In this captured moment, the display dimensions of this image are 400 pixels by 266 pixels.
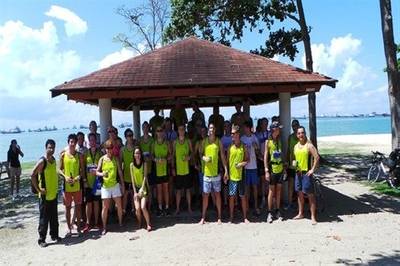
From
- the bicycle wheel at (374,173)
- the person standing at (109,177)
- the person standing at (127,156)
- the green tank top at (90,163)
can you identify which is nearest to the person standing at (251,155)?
the person standing at (127,156)

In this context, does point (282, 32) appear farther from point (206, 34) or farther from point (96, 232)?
point (96, 232)

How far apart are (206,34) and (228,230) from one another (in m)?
14.8

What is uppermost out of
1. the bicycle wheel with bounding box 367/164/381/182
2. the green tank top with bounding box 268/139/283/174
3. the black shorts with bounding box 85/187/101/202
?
the green tank top with bounding box 268/139/283/174

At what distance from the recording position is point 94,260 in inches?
282

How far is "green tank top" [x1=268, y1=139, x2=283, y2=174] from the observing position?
934 centimetres

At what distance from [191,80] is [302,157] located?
2.91 metres

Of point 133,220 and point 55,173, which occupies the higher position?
point 55,173

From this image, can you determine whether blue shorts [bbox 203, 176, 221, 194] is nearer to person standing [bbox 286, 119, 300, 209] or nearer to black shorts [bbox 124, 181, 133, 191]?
black shorts [bbox 124, 181, 133, 191]

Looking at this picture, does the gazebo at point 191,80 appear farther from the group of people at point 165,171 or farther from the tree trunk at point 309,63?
the tree trunk at point 309,63

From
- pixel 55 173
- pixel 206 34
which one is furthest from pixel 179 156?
pixel 206 34

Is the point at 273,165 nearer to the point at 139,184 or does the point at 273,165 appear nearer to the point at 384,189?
the point at 139,184

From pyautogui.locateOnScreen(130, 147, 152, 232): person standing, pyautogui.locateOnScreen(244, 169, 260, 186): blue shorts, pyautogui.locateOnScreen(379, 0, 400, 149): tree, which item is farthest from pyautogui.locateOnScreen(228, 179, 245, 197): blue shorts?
pyautogui.locateOnScreen(379, 0, 400, 149): tree

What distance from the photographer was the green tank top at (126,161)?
9242mm

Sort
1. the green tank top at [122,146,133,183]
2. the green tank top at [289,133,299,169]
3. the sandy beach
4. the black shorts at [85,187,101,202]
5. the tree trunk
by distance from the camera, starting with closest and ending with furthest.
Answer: the sandy beach, the black shorts at [85,187,101,202], the green tank top at [122,146,133,183], the green tank top at [289,133,299,169], the tree trunk
